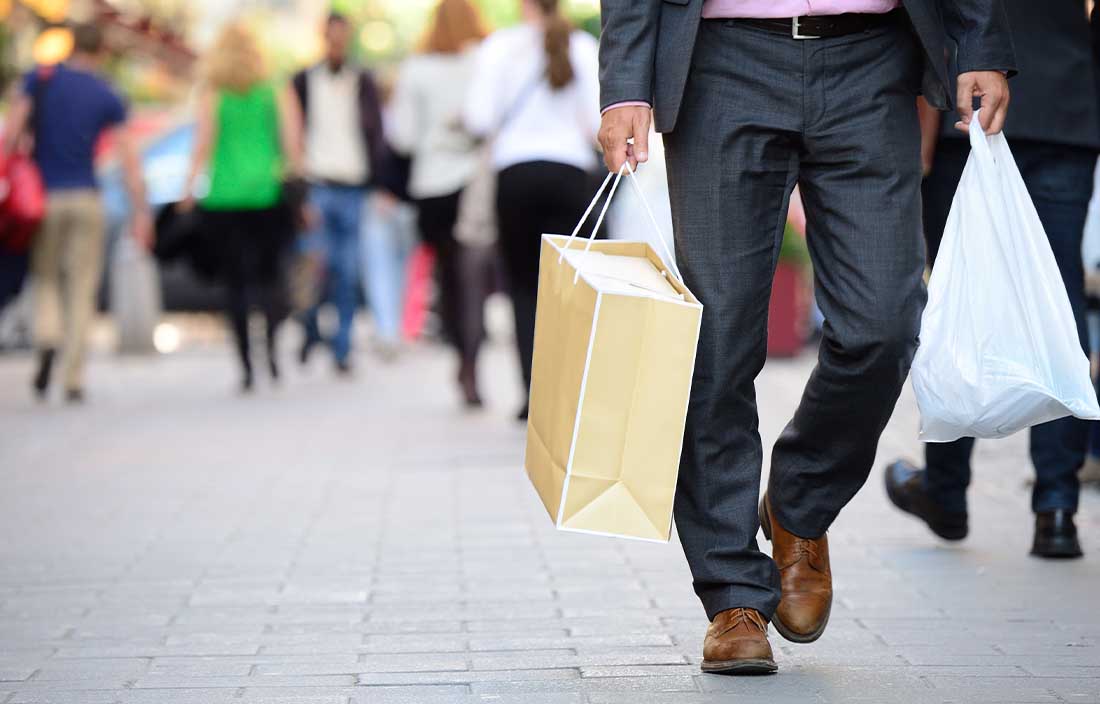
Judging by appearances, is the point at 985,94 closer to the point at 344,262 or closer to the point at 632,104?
the point at 632,104

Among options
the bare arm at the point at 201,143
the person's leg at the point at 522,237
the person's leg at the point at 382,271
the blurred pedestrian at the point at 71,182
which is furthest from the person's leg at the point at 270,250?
the person's leg at the point at 522,237

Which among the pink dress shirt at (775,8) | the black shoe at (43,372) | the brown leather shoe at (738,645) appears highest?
the pink dress shirt at (775,8)

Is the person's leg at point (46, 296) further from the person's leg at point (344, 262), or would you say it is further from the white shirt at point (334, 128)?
the person's leg at point (344, 262)

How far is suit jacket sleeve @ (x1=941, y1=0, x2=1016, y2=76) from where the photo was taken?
4.06 meters

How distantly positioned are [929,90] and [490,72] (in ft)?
16.5

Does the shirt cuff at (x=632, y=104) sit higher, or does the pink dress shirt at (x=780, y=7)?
the pink dress shirt at (x=780, y=7)

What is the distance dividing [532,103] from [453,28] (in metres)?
1.79

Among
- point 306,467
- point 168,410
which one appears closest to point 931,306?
point 306,467

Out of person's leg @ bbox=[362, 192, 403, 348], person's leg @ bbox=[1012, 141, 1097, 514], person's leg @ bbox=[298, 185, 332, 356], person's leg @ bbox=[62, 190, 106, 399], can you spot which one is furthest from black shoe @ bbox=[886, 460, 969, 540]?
person's leg @ bbox=[362, 192, 403, 348]

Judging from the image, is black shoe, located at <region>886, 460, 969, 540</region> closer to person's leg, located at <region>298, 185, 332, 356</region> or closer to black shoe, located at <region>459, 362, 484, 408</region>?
black shoe, located at <region>459, 362, 484, 408</region>

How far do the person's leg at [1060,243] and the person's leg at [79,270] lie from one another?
700 cm

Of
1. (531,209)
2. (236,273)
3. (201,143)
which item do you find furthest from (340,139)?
(531,209)

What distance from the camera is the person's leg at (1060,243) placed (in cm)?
530

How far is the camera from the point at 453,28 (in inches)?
411
